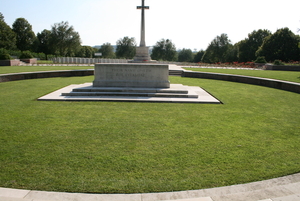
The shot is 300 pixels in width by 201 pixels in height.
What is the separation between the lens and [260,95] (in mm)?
11922

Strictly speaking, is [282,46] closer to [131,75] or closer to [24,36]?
[131,75]

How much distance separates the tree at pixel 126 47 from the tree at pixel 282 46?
4672 cm

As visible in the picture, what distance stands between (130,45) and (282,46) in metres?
51.3

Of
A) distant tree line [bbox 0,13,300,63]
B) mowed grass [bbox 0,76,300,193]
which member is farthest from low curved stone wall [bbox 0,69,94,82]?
distant tree line [bbox 0,13,300,63]

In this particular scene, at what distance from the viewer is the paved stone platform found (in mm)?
10008

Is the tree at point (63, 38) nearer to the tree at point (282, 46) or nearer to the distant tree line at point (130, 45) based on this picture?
the distant tree line at point (130, 45)

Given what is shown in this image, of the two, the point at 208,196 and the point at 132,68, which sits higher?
the point at 132,68

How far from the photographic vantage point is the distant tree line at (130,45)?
5141 centimetres

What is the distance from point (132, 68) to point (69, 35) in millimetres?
60132

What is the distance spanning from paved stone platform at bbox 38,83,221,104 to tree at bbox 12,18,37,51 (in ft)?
234

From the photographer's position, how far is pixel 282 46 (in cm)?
5119

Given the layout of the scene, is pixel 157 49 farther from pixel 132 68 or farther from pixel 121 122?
pixel 121 122

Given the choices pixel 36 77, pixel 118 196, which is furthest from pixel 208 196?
pixel 36 77

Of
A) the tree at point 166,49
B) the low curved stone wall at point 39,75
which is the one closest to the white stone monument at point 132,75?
the low curved stone wall at point 39,75
